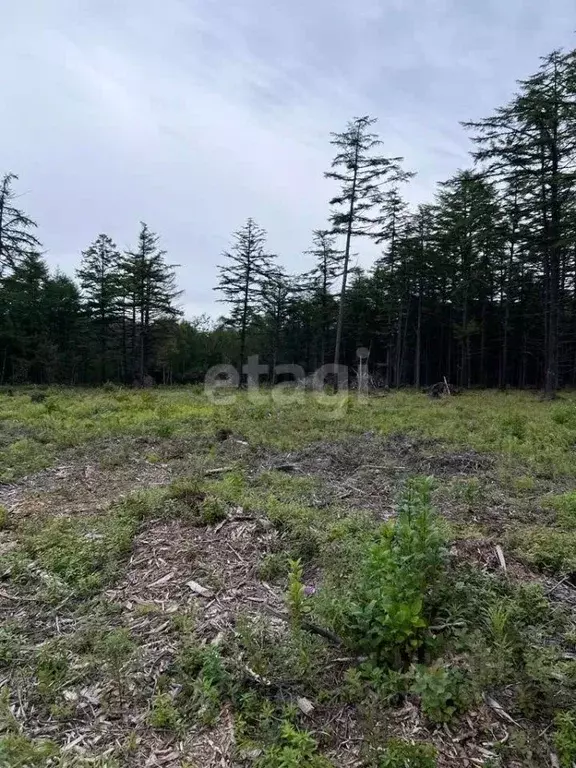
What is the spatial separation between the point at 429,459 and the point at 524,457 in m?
1.40

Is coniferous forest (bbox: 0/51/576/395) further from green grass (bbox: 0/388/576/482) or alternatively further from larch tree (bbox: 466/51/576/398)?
green grass (bbox: 0/388/576/482)

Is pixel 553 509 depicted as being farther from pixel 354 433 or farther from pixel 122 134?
pixel 122 134

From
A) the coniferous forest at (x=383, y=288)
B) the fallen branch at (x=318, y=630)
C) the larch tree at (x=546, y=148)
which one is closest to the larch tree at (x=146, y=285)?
the coniferous forest at (x=383, y=288)

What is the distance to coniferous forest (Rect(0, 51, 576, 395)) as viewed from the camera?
15.6 meters

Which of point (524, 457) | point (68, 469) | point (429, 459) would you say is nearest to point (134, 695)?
point (68, 469)

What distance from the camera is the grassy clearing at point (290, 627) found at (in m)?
1.83

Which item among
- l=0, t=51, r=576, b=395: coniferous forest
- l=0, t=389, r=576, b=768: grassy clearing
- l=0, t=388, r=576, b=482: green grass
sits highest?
l=0, t=51, r=576, b=395: coniferous forest

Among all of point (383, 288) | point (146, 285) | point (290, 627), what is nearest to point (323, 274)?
point (383, 288)

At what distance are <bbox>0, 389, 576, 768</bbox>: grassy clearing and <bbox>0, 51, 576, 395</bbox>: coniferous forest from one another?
1442cm

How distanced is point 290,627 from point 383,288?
84.2 ft

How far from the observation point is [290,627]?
2.44m

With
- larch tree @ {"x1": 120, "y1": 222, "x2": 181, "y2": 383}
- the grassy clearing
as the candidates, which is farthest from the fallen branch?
larch tree @ {"x1": 120, "y1": 222, "x2": 181, "y2": 383}

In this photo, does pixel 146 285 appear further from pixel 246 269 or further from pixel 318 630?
pixel 318 630

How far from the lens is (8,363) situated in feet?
86.2
